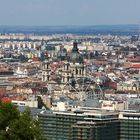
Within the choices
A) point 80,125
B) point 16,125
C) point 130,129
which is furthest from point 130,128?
point 16,125

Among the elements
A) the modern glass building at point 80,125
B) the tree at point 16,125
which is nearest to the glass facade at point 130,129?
the modern glass building at point 80,125

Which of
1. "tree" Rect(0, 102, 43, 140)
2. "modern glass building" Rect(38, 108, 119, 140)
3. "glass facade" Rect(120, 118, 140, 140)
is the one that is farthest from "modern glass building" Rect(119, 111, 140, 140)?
"tree" Rect(0, 102, 43, 140)

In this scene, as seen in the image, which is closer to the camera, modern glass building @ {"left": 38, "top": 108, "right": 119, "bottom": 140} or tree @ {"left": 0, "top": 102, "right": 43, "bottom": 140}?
tree @ {"left": 0, "top": 102, "right": 43, "bottom": 140}

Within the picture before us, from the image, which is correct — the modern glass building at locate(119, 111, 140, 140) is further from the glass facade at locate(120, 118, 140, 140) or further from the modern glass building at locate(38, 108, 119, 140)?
the modern glass building at locate(38, 108, 119, 140)

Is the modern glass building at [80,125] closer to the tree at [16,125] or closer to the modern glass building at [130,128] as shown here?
the modern glass building at [130,128]

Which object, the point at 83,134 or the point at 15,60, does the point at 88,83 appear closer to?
the point at 83,134
